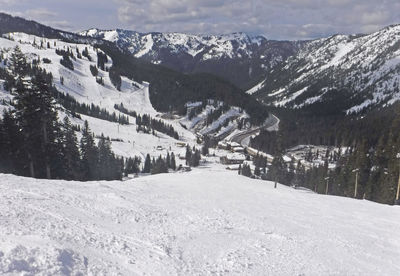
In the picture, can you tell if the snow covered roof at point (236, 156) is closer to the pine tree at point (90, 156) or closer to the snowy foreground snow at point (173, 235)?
the pine tree at point (90, 156)

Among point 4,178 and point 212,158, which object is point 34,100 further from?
point 212,158

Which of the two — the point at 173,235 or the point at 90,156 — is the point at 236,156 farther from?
the point at 173,235

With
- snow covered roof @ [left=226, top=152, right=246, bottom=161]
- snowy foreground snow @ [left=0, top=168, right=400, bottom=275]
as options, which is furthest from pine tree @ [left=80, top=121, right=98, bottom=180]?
snow covered roof @ [left=226, top=152, right=246, bottom=161]

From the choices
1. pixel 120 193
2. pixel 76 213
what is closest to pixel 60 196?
pixel 76 213

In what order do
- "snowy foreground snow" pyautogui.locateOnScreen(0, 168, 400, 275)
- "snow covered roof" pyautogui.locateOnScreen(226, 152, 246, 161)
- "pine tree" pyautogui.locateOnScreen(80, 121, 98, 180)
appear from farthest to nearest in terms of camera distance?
"snow covered roof" pyautogui.locateOnScreen(226, 152, 246, 161)
"pine tree" pyautogui.locateOnScreen(80, 121, 98, 180)
"snowy foreground snow" pyautogui.locateOnScreen(0, 168, 400, 275)

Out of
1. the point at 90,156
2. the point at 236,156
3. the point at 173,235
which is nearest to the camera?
the point at 173,235

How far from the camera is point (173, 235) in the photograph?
52.0ft

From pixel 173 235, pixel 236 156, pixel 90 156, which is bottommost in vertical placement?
pixel 236 156

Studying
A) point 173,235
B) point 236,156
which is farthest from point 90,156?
point 236,156

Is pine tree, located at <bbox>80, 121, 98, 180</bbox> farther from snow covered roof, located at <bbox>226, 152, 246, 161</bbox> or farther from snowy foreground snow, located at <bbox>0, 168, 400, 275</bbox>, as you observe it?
snow covered roof, located at <bbox>226, 152, 246, 161</bbox>

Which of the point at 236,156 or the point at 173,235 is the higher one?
the point at 173,235

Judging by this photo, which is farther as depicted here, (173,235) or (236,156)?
(236,156)

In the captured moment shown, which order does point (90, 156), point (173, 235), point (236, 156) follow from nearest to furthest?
point (173, 235), point (90, 156), point (236, 156)

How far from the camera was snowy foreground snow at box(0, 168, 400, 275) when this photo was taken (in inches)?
445
